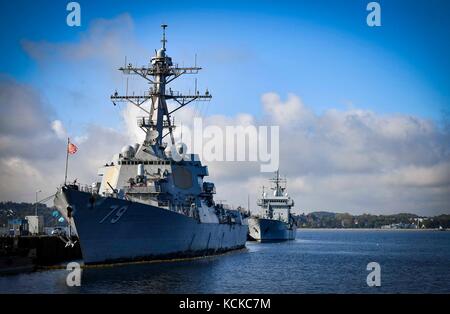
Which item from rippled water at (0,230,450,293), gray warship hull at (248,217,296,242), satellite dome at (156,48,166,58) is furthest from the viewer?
gray warship hull at (248,217,296,242)

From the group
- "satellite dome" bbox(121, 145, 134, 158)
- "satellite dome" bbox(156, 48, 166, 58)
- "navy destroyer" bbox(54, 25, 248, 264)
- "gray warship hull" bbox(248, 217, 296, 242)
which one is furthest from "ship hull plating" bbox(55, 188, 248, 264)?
"gray warship hull" bbox(248, 217, 296, 242)

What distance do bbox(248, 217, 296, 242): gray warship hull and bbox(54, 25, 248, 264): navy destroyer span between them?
2845 centimetres

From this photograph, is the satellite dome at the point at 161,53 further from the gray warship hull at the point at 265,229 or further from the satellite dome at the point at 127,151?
the gray warship hull at the point at 265,229

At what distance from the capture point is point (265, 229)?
241 feet

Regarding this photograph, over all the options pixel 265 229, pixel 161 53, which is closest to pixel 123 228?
pixel 161 53

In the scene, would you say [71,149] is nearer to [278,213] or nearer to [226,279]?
[226,279]

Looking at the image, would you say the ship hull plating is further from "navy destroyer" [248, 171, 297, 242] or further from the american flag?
"navy destroyer" [248, 171, 297, 242]

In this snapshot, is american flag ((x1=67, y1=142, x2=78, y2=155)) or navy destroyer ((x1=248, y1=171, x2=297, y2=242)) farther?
navy destroyer ((x1=248, y1=171, x2=297, y2=242))

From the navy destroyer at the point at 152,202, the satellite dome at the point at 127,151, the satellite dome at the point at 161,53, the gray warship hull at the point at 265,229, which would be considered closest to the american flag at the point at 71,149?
the navy destroyer at the point at 152,202

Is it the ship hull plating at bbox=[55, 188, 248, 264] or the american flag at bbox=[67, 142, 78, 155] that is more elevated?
the american flag at bbox=[67, 142, 78, 155]

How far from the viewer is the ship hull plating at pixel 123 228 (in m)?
25.3

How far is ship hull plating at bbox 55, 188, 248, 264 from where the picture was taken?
25.3m

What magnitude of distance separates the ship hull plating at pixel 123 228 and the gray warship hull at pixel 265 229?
4137 centimetres
